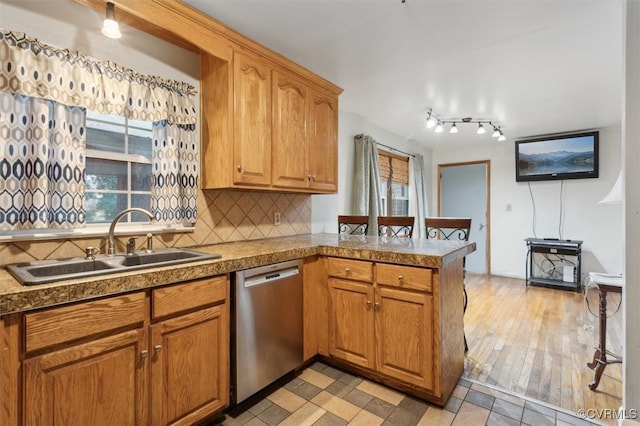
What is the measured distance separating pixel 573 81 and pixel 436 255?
7.95 feet

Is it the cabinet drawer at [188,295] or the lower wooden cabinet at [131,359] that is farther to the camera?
the cabinet drawer at [188,295]

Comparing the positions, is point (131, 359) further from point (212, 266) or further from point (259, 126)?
point (259, 126)

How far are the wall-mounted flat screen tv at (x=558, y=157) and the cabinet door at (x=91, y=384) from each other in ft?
18.7

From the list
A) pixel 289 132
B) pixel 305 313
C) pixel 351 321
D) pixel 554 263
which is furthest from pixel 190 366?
pixel 554 263

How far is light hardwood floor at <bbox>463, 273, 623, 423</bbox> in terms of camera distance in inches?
78.4

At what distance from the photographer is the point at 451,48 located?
2232 millimetres

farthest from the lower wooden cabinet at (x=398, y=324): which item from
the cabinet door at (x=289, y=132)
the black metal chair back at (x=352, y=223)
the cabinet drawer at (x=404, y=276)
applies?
the black metal chair back at (x=352, y=223)

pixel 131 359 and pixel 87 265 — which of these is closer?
pixel 131 359

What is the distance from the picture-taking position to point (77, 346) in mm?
1177

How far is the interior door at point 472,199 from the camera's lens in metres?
5.72

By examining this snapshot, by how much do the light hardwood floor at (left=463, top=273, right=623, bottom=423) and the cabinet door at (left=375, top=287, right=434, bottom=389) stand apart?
612mm

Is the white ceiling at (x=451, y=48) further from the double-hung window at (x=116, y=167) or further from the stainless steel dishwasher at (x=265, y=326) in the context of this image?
the stainless steel dishwasher at (x=265, y=326)

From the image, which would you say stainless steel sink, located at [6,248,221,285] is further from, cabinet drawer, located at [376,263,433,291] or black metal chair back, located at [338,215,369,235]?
black metal chair back, located at [338,215,369,235]

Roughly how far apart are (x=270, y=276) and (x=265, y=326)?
0.30m
